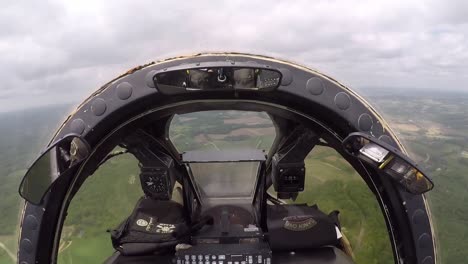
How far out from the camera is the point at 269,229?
6.50 feet

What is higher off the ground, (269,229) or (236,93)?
(236,93)

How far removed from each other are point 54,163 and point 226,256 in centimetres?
98

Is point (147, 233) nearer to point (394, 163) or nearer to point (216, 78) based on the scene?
point (216, 78)

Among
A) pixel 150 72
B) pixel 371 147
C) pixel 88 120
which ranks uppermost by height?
pixel 150 72

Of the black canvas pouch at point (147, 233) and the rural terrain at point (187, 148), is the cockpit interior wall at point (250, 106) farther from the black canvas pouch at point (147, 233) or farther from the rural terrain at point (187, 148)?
the black canvas pouch at point (147, 233)

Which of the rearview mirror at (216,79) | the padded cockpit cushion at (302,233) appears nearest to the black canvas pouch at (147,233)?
the padded cockpit cushion at (302,233)

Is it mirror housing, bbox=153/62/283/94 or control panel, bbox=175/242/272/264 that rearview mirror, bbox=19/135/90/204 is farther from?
control panel, bbox=175/242/272/264

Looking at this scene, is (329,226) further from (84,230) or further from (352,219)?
(84,230)

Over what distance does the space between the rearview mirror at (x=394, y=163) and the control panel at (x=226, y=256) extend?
0.75 meters

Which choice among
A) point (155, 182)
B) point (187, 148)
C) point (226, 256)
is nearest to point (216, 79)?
point (155, 182)

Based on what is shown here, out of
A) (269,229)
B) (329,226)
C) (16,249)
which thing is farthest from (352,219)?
(16,249)

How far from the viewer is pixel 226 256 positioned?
1.88m

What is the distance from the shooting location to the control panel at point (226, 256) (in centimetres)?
186

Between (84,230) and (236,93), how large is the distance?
1676 millimetres
